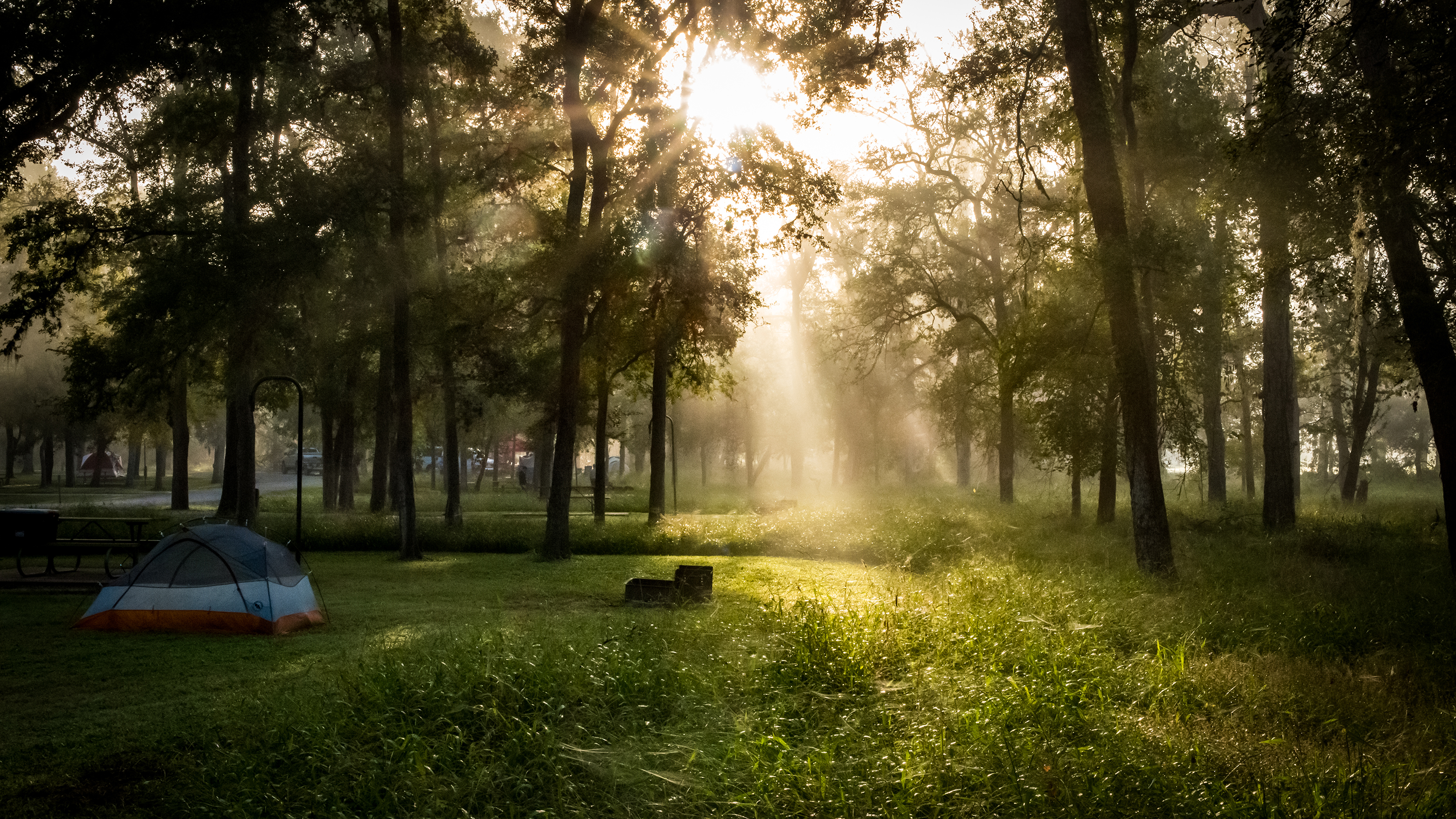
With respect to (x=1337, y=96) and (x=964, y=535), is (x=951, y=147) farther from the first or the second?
(x=1337, y=96)

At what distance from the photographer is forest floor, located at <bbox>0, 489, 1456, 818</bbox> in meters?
6.45

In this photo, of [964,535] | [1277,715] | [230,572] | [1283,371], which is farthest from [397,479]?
[1283,371]

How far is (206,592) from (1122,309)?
1387 cm

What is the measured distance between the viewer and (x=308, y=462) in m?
78.6

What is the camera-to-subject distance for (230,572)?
13133mm

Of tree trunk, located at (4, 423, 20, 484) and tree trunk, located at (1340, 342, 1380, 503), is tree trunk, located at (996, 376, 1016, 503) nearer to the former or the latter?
tree trunk, located at (1340, 342, 1380, 503)

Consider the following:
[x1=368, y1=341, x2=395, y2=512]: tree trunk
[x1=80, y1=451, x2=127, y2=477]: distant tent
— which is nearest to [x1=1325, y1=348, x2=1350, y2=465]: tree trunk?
[x1=368, y1=341, x2=395, y2=512]: tree trunk

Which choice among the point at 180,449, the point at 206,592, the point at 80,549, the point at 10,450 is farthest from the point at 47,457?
the point at 206,592

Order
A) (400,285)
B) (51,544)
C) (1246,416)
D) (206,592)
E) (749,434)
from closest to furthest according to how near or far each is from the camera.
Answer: (206,592), (51,544), (400,285), (1246,416), (749,434)

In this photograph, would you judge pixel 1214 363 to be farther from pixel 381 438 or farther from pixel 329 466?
pixel 329 466

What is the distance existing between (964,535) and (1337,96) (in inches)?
435

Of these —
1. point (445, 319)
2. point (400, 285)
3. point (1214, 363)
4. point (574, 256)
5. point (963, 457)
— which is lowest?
point (963, 457)

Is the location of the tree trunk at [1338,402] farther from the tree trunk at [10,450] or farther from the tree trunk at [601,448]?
the tree trunk at [10,450]

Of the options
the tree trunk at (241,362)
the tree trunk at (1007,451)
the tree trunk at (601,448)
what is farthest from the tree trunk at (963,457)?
the tree trunk at (241,362)
